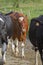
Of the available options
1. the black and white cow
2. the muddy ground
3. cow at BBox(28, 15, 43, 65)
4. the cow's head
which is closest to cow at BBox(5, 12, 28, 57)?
the cow's head

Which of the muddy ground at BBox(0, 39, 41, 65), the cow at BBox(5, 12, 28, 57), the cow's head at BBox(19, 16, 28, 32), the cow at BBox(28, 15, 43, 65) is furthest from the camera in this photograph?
the cow's head at BBox(19, 16, 28, 32)

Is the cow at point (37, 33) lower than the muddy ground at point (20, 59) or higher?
higher

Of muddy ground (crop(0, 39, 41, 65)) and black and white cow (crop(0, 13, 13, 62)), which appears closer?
black and white cow (crop(0, 13, 13, 62))

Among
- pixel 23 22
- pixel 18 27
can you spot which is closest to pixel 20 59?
pixel 18 27

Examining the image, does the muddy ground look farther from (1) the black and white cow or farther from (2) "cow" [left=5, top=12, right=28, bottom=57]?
(1) the black and white cow

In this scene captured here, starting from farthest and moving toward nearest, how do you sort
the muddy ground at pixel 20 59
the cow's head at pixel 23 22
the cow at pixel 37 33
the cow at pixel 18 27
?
the cow's head at pixel 23 22
the cow at pixel 18 27
the muddy ground at pixel 20 59
the cow at pixel 37 33

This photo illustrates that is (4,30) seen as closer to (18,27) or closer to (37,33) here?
(37,33)

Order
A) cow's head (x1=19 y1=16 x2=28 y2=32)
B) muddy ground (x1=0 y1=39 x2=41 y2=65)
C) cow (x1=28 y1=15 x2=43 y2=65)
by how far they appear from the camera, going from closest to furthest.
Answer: cow (x1=28 y1=15 x2=43 y2=65) → muddy ground (x1=0 y1=39 x2=41 y2=65) → cow's head (x1=19 y1=16 x2=28 y2=32)

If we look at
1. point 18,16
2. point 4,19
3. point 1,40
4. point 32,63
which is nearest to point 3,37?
point 1,40

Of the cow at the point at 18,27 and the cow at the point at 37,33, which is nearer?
the cow at the point at 37,33

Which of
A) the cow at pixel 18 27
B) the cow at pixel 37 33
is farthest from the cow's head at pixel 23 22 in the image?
the cow at pixel 37 33

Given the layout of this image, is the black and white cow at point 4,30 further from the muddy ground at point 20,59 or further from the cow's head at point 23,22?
the cow's head at point 23,22

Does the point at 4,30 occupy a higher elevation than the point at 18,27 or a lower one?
higher

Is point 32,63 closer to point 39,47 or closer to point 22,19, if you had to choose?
point 39,47
